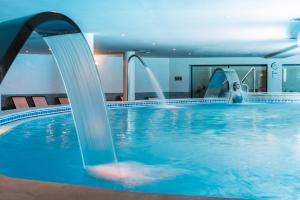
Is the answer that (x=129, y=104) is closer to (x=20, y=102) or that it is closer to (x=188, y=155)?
(x=20, y=102)

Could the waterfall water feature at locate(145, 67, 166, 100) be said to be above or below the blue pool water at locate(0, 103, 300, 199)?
above

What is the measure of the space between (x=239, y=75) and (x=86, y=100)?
55.1 feet

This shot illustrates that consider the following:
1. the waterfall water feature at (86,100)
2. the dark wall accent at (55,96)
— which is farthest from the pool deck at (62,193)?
the dark wall accent at (55,96)

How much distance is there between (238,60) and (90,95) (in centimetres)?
1657

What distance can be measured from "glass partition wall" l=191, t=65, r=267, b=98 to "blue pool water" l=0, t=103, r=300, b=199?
12124 millimetres

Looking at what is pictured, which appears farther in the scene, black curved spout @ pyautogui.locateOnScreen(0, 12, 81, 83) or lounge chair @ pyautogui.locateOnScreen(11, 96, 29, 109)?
lounge chair @ pyautogui.locateOnScreen(11, 96, 29, 109)

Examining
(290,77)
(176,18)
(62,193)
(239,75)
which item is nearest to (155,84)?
(239,75)

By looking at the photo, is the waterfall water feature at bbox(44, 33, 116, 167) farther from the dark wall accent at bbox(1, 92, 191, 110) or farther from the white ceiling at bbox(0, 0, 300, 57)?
the dark wall accent at bbox(1, 92, 191, 110)

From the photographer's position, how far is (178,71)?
63.9 feet

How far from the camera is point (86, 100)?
3943 mm

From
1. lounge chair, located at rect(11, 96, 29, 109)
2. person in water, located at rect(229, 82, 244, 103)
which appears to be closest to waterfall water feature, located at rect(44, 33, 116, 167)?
lounge chair, located at rect(11, 96, 29, 109)

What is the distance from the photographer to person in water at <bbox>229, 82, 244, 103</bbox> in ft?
48.1

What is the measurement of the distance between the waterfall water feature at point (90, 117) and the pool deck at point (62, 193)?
1868mm

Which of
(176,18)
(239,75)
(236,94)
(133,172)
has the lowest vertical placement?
(133,172)
